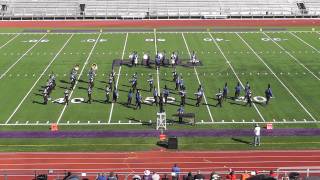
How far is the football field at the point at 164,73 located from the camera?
77.3 ft

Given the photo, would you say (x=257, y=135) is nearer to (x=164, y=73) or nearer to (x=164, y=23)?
(x=164, y=73)

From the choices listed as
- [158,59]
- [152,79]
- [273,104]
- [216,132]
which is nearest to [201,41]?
[158,59]

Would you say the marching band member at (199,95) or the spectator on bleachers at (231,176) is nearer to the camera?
the spectator on bleachers at (231,176)

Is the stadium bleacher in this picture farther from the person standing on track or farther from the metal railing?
the metal railing

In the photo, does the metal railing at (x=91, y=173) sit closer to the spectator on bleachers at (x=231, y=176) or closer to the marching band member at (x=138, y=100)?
the spectator on bleachers at (x=231, y=176)

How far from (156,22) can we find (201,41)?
36.2ft

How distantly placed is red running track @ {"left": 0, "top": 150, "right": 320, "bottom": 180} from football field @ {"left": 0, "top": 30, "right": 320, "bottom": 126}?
133 inches

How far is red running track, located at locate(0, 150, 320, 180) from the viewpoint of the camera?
1822 cm

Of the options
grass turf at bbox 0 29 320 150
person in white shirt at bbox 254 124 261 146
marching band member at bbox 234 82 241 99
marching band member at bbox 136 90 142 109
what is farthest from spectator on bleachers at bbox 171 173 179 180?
marching band member at bbox 234 82 241 99

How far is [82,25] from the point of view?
4931 centimetres

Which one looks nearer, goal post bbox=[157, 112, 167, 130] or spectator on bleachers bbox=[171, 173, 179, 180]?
spectator on bleachers bbox=[171, 173, 179, 180]

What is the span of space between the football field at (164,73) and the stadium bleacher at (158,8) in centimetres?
917

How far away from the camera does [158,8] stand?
2172 inches

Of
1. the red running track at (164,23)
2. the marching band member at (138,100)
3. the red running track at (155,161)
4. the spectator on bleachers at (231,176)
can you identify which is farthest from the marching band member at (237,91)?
the red running track at (164,23)
